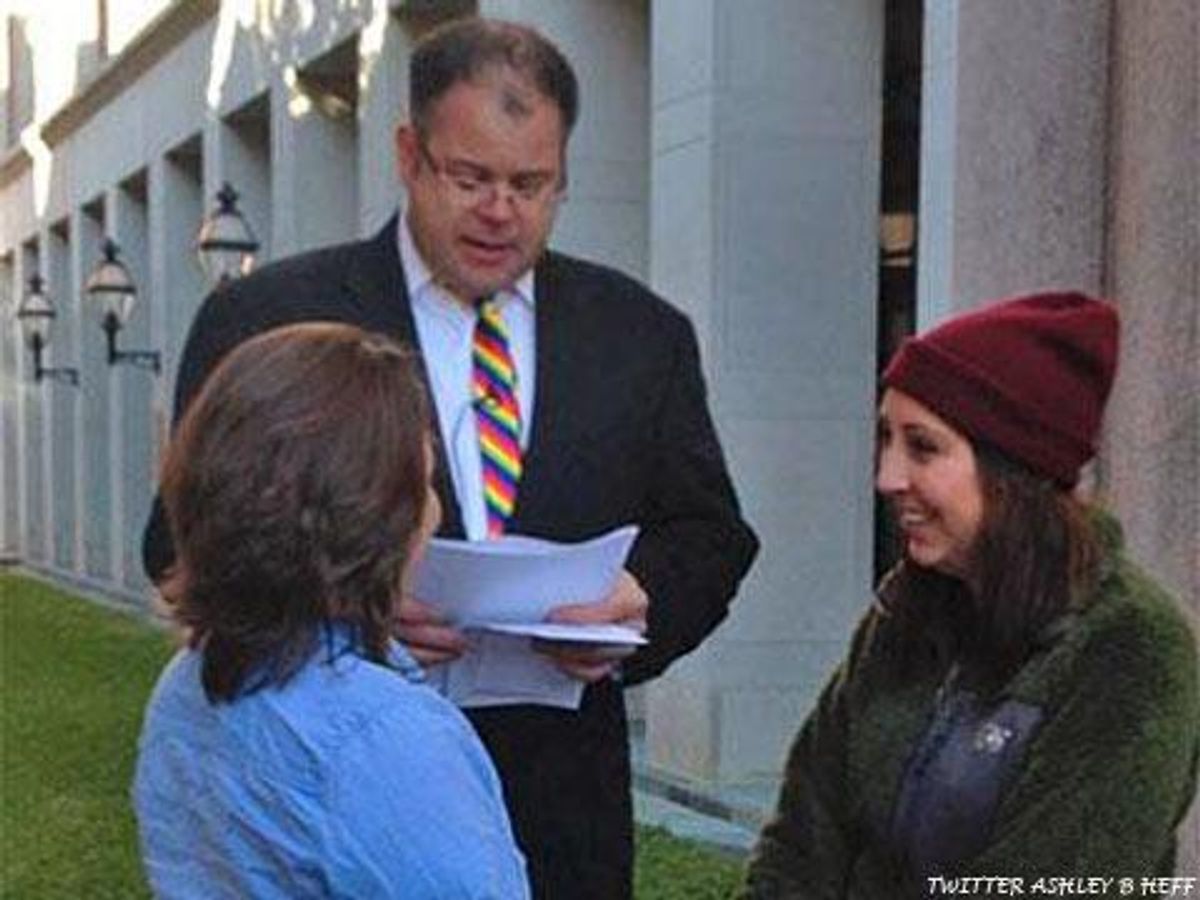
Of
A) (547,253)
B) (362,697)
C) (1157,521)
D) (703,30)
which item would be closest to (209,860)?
(362,697)

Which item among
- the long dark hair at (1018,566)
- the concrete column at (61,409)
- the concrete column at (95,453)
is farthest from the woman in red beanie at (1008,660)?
the concrete column at (61,409)

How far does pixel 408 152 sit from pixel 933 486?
91 centimetres

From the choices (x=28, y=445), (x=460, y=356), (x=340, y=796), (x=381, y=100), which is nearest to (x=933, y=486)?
(x=460, y=356)

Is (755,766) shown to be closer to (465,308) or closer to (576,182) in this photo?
(576,182)

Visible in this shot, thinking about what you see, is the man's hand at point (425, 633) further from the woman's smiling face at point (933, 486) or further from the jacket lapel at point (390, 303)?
the woman's smiling face at point (933, 486)

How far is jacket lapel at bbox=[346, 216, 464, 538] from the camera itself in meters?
2.71

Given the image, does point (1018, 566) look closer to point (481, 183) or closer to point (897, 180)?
point (481, 183)

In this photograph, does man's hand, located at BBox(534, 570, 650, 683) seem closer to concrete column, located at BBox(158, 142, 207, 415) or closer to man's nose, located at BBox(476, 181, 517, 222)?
man's nose, located at BBox(476, 181, 517, 222)

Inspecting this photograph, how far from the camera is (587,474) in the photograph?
9.18 ft

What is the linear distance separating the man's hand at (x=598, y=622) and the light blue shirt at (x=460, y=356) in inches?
7.2

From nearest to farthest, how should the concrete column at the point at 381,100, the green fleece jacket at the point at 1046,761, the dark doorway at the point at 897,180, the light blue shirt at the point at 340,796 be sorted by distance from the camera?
1. the light blue shirt at the point at 340,796
2. the green fleece jacket at the point at 1046,761
3. the dark doorway at the point at 897,180
4. the concrete column at the point at 381,100

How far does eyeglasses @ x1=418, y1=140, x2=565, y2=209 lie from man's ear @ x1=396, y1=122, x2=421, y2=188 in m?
0.02

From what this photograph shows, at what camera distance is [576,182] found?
11023 millimetres

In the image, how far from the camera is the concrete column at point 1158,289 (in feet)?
17.0
